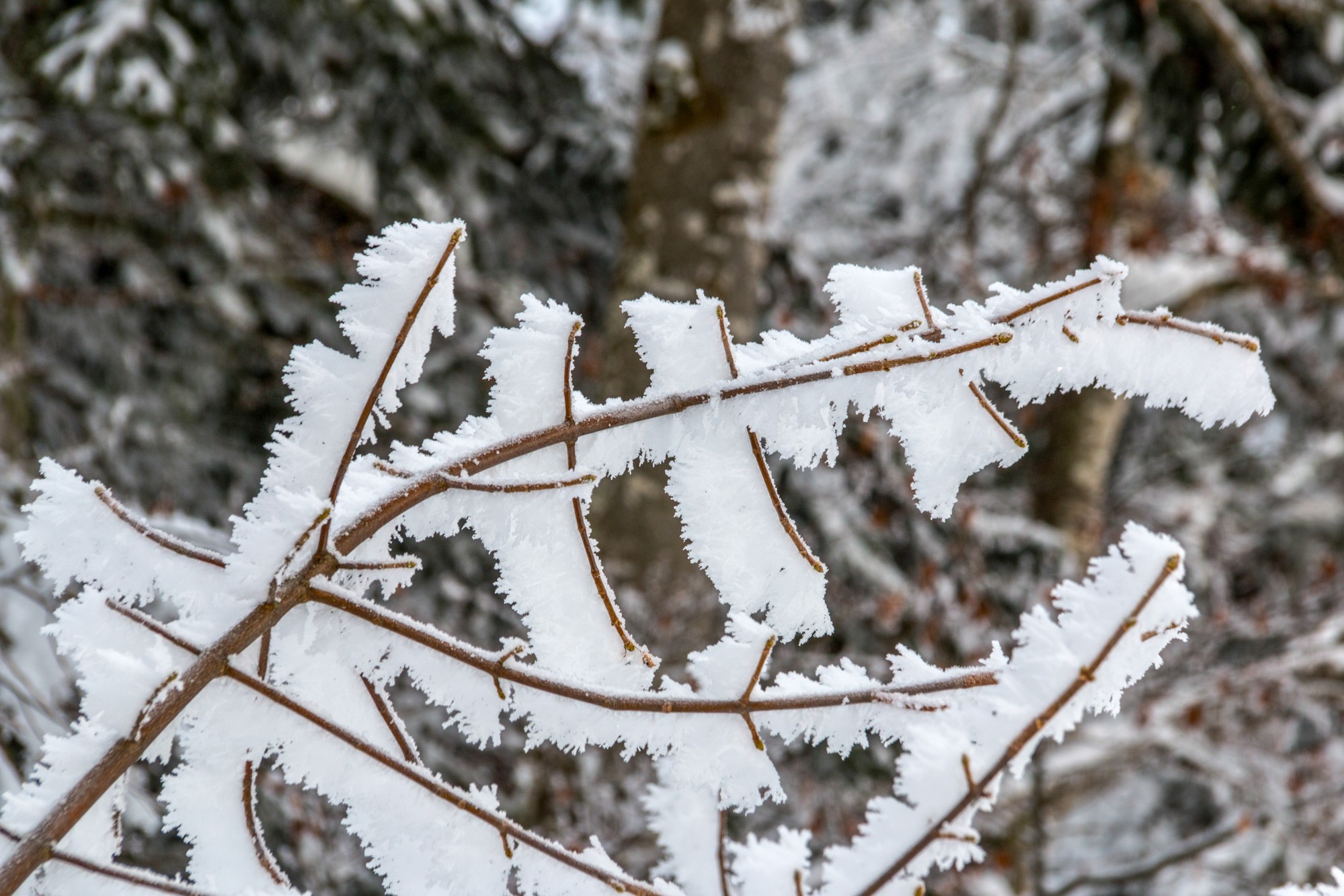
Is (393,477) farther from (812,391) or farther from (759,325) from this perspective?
(759,325)

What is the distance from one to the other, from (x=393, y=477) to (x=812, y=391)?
25 cm

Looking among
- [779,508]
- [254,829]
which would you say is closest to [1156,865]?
[779,508]

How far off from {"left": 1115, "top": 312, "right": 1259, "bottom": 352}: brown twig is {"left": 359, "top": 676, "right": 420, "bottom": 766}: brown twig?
0.49m

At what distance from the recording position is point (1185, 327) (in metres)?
0.56

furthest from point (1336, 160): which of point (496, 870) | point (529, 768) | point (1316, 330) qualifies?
point (496, 870)

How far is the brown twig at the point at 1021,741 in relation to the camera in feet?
1.56

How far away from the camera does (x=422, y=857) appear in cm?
56

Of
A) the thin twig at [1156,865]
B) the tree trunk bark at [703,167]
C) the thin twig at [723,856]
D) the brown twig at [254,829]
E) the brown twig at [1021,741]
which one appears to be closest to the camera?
the brown twig at [1021,741]

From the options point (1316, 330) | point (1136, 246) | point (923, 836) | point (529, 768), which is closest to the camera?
point (923, 836)

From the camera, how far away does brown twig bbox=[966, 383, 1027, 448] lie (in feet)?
1.84

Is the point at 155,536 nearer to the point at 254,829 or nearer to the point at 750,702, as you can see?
the point at 254,829

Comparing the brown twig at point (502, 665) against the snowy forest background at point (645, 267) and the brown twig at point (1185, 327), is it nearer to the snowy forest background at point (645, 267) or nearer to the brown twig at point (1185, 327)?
the brown twig at point (1185, 327)

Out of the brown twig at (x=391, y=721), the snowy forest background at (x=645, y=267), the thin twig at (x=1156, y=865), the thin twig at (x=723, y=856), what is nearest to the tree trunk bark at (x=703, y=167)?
the snowy forest background at (x=645, y=267)

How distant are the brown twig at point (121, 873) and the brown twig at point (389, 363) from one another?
22cm
